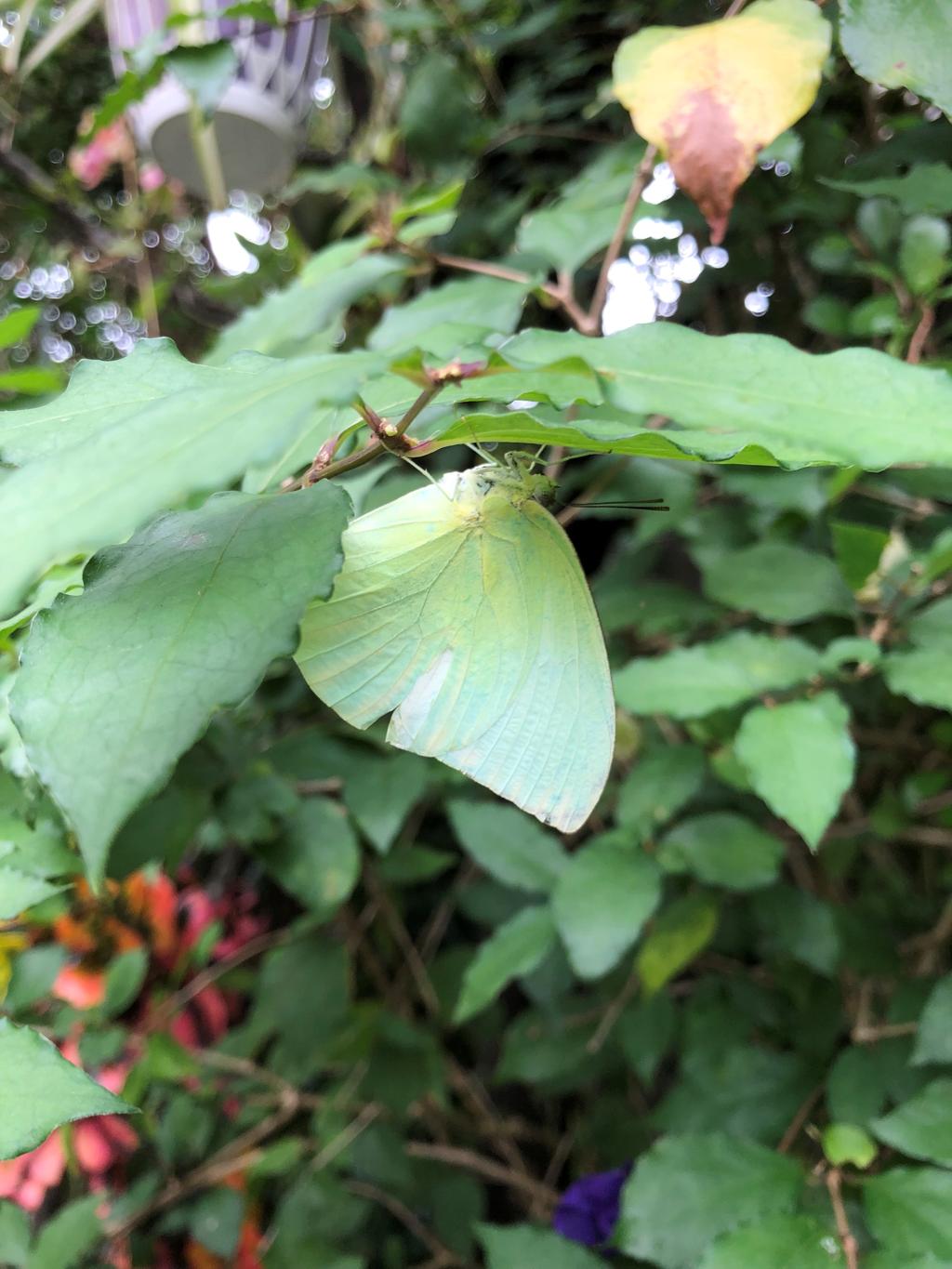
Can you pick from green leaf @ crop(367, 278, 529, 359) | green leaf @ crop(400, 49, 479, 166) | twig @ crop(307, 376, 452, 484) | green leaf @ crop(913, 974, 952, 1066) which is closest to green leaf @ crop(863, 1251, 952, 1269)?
green leaf @ crop(913, 974, 952, 1066)

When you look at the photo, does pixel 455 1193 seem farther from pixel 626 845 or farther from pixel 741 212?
pixel 741 212

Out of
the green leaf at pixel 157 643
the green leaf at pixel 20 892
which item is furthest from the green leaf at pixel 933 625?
the green leaf at pixel 20 892

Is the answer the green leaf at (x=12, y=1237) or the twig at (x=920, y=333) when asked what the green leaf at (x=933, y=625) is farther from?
the green leaf at (x=12, y=1237)

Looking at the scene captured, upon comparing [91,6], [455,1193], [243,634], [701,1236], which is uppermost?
[91,6]

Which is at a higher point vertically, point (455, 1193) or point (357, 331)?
point (357, 331)

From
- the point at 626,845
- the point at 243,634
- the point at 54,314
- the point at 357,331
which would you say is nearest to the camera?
the point at 243,634

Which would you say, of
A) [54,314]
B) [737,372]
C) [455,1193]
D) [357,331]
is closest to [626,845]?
[737,372]
